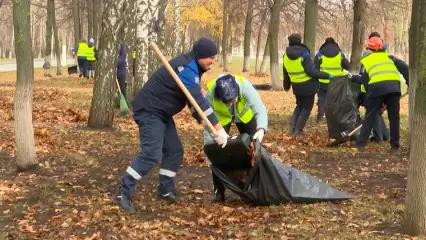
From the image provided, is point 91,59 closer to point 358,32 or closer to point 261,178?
point 358,32

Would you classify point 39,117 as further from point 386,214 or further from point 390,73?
point 386,214

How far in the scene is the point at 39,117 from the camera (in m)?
12.7

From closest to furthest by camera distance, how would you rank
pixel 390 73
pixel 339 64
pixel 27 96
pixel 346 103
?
pixel 27 96, pixel 390 73, pixel 346 103, pixel 339 64

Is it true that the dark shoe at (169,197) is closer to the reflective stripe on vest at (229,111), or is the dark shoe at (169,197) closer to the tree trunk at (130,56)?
the reflective stripe on vest at (229,111)

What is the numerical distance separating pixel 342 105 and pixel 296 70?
3.58ft

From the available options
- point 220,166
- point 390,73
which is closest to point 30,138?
point 220,166

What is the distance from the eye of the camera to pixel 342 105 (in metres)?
10.0

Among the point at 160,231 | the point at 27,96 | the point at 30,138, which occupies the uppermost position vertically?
the point at 27,96

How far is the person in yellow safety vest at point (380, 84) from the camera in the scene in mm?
8836

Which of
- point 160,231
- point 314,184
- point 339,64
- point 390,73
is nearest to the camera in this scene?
point 160,231

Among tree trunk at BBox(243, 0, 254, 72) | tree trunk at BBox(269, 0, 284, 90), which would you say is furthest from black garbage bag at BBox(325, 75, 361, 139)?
tree trunk at BBox(243, 0, 254, 72)

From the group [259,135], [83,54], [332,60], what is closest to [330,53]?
[332,60]

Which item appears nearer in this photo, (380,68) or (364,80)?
(380,68)

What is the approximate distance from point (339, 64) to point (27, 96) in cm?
682
